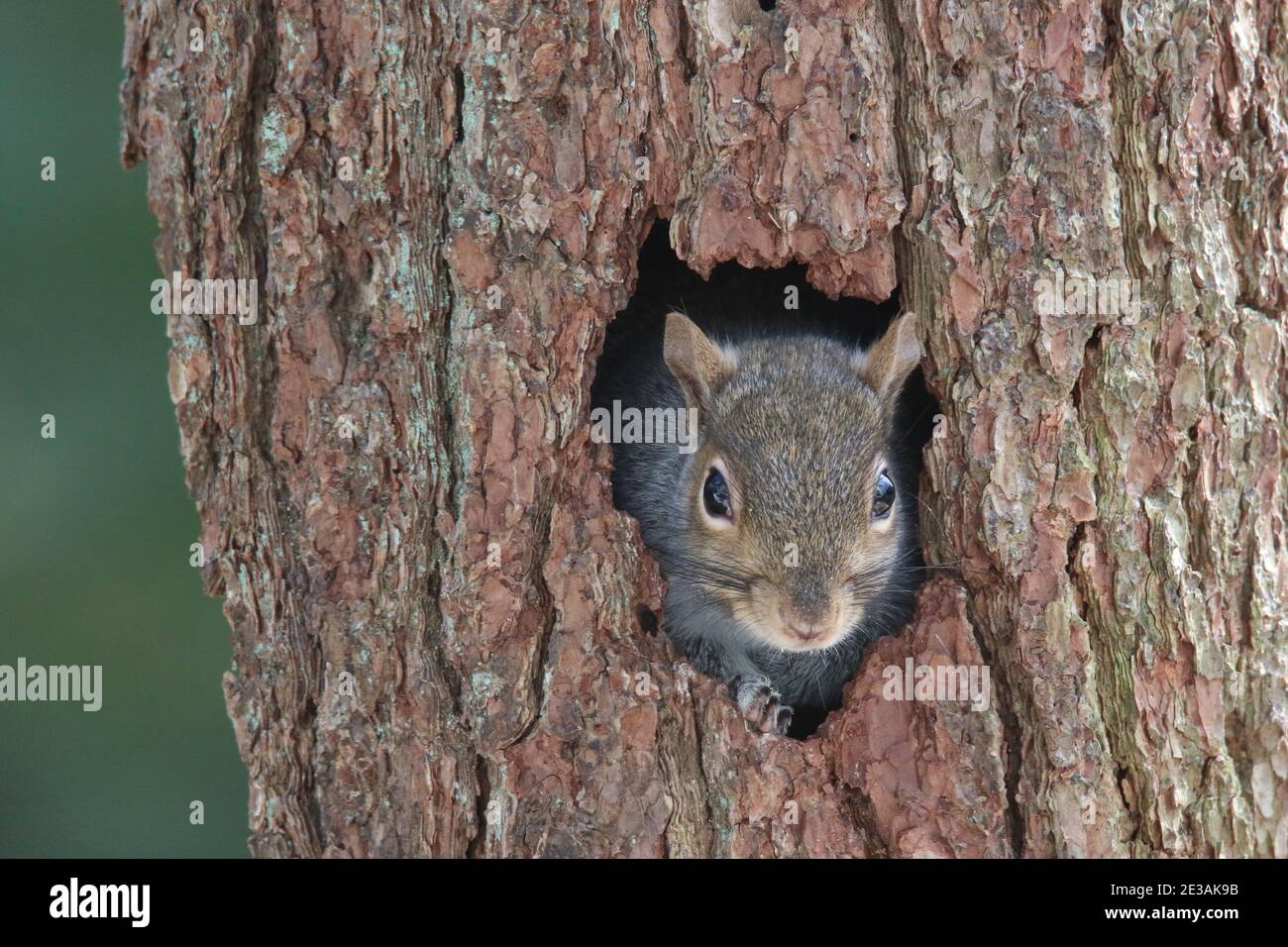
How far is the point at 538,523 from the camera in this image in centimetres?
193

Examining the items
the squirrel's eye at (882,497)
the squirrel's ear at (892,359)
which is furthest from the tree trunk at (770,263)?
the squirrel's eye at (882,497)

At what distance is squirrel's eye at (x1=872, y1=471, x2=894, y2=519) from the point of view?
2342 mm

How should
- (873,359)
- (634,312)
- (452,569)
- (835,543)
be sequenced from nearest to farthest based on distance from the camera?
(452,569) < (835,543) < (873,359) < (634,312)

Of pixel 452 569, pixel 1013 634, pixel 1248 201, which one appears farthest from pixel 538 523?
pixel 1248 201

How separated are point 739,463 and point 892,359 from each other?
34 cm

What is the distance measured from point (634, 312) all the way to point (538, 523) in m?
1.18

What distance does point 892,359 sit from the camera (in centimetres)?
227

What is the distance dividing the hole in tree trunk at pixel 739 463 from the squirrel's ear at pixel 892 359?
0.08m

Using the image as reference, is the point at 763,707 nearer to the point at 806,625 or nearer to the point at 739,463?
the point at 806,625

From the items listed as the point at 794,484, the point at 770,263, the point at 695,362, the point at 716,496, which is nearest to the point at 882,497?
the point at 794,484

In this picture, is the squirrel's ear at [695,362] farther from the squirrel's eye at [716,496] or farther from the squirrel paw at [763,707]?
the squirrel paw at [763,707]

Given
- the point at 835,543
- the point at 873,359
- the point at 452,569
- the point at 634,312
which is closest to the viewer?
the point at 452,569

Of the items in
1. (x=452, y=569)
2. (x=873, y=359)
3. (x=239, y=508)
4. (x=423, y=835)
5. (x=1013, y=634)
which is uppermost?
(x=873, y=359)

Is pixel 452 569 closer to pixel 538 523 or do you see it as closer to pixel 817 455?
pixel 538 523
